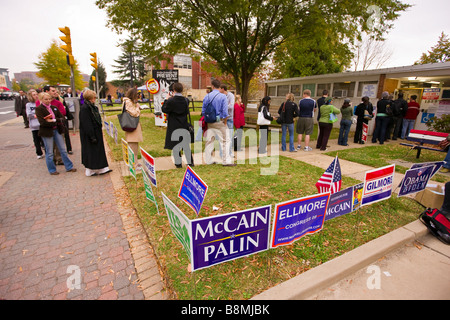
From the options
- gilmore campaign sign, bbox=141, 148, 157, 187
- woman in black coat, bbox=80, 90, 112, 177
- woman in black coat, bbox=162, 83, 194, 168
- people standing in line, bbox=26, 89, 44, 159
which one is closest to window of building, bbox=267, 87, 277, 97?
woman in black coat, bbox=162, 83, 194, 168

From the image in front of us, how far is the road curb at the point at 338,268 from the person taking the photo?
7.82 ft

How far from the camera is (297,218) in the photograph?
2.74 m

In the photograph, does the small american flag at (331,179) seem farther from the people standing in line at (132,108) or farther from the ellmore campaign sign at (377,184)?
the people standing in line at (132,108)

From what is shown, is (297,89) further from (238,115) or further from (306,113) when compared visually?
(238,115)

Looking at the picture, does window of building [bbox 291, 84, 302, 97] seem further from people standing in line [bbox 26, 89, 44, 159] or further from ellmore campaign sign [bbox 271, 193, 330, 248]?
ellmore campaign sign [bbox 271, 193, 330, 248]

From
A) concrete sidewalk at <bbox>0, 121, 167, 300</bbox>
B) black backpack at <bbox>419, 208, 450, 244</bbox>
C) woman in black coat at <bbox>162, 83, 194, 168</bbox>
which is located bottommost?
concrete sidewalk at <bbox>0, 121, 167, 300</bbox>

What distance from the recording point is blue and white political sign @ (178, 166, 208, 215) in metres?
3.06

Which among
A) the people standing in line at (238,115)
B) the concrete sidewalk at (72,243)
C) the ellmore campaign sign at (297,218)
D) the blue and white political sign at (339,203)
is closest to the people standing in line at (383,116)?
the people standing in line at (238,115)

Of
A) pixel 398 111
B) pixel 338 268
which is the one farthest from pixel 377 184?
pixel 398 111

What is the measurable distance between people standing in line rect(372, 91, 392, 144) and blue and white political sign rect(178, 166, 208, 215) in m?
10.2

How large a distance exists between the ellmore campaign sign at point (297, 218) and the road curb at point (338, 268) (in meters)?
0.42
